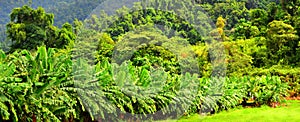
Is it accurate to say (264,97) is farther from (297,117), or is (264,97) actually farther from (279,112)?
(297,117)

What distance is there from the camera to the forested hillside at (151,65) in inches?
228

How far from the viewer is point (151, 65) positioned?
48.0 feet

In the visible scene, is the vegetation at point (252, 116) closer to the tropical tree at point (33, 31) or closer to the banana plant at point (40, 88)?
the banana plant at point (40, 88)

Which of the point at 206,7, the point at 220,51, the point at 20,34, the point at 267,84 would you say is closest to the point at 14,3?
the point at 206,7

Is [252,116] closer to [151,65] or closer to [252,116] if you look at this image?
[252,116]

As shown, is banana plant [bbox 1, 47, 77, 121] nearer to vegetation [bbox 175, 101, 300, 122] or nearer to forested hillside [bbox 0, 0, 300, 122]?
forested hillside [bbox 0, 0, 300, 122]

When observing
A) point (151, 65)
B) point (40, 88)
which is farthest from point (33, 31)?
point (40, 88)

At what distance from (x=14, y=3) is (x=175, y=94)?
66.1m

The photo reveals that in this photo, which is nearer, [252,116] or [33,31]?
[252,116]

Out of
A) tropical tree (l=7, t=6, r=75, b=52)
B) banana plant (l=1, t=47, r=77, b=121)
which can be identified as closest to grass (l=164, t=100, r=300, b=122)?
banana plant (l=1, t=47, r=77, b=121)

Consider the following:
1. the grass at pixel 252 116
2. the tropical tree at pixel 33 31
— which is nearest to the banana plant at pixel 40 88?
the grass at pixel 252 116

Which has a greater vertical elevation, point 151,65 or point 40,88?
point 40,88

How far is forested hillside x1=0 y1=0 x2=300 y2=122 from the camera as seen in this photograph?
5.79 m

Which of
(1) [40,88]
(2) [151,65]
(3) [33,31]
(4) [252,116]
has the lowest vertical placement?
(4) [252,116]
